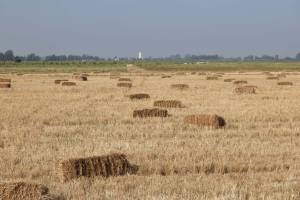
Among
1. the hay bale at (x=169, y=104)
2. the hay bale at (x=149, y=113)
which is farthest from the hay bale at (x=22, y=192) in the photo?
the hay bale at (x=169, y=104)

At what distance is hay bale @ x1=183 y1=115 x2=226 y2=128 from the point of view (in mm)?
17922

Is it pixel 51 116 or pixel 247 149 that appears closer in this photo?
pixel 247 149

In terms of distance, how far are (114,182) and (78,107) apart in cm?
1460

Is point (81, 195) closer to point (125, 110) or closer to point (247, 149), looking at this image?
point (247, 149)

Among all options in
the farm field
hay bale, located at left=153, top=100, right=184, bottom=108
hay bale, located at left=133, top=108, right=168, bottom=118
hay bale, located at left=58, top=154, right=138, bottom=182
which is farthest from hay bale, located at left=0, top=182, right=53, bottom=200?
hay bale, located at left=153, top=100, right=184, bottom=108

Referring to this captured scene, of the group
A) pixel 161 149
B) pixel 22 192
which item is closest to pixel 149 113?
pixel 161 149

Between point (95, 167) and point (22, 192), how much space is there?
2.28m

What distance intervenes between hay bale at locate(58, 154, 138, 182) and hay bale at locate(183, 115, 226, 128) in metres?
6.82

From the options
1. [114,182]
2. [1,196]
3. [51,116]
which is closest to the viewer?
[1,196]

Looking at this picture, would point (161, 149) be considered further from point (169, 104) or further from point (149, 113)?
point (169, 104)

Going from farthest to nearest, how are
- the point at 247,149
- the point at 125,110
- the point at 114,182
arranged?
the point at 125,110 < the point at 247,149 < the point at 114,182

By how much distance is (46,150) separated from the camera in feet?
44.8

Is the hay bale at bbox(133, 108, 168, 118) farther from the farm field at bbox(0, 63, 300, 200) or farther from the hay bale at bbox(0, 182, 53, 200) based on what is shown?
the hay bale at bbox(0, 182, 53, 200)

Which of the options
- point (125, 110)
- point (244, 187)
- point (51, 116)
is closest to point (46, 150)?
point (244, 187)
